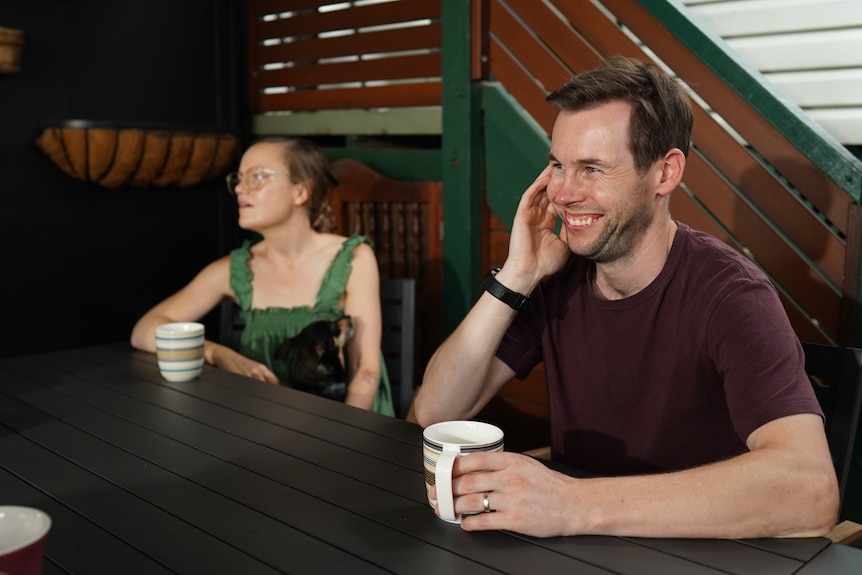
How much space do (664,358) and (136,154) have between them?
2.82m

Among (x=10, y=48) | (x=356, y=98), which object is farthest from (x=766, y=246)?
(x=10, y=48)

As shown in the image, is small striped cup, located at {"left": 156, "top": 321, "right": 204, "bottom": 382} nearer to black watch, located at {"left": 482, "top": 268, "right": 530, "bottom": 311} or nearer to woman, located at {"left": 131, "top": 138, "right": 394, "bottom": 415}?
woman, located at {"left": 131, "top": 138, "right": 394, "bottom": 415}

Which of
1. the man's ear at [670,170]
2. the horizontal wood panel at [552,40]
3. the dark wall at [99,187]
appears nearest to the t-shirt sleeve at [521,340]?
the man's ear at [670,170]

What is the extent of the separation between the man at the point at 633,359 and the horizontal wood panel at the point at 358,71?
173 centimetres

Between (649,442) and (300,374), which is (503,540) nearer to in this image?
(649,442)

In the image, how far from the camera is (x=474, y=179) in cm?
328

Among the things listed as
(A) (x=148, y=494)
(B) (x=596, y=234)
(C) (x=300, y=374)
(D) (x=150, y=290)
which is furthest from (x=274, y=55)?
(A) (x=148, y=494)

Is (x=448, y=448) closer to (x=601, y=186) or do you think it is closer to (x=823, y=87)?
(x=601, y=186)

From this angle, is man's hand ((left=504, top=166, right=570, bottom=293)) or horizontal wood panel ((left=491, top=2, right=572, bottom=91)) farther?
horizontal wood panel ((left=491, top=2, right=572, bottom=91))

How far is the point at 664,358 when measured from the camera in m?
1.67

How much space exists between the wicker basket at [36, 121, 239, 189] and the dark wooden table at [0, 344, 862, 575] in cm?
180

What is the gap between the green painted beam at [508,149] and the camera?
302 cm

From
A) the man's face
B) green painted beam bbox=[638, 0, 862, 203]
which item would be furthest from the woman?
green painted beam bbox=[638, 0, 862, 203]

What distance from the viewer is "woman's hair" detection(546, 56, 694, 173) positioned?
5.47 feet
